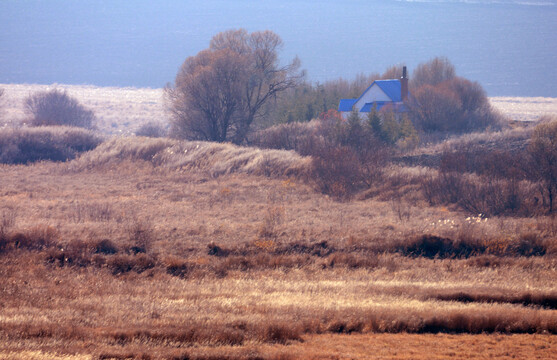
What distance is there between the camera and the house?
43.1 metres

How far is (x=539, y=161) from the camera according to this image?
18578 millimetres

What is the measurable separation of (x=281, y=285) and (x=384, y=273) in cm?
260

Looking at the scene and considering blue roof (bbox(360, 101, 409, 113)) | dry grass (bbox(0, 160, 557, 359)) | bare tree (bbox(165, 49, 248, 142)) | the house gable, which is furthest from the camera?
the house gable

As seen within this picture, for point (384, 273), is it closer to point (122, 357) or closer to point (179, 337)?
point (179, 337)

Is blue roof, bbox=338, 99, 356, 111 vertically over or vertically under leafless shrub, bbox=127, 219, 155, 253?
over

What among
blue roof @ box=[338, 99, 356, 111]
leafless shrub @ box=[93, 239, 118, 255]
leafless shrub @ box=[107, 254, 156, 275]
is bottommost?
leafless shrub @ box=[107, 254, 156, 275]

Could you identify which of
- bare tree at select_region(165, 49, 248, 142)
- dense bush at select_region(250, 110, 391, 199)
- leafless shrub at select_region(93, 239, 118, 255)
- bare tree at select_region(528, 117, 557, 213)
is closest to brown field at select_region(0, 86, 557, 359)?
leafless shrub at select_region(93, 239, 118, 255)

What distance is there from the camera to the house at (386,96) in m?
43.1

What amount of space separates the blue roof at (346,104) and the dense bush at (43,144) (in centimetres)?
2043

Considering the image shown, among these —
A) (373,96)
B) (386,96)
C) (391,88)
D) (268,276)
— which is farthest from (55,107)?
(268,276)

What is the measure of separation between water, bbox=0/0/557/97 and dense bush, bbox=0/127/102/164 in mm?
92280

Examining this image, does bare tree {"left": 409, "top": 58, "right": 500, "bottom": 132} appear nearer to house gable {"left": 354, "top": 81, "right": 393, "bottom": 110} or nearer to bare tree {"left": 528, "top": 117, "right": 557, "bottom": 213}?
house gable {"left": 354, "top": 81, "right": 393, "bottom": 110}

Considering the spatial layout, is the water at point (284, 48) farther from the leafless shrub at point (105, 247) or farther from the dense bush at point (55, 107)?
the leafless shrub at point (105, 247)

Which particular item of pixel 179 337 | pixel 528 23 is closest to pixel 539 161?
pixel 179 337
